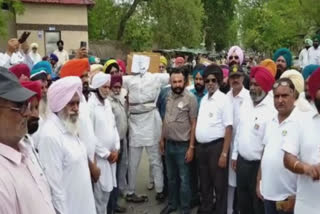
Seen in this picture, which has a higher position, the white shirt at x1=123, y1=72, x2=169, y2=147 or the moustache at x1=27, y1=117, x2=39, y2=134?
the moustache at x1=27, y1=117, x2=39, y2=134

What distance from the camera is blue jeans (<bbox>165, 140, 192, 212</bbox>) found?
20.1ft

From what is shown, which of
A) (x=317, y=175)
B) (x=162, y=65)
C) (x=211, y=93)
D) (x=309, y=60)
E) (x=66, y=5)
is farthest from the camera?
(x=66, y=5)

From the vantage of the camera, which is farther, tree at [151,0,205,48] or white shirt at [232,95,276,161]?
tree at [151,0,205,48]

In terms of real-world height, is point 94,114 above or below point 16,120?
below

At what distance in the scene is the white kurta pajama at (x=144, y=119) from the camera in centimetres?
681

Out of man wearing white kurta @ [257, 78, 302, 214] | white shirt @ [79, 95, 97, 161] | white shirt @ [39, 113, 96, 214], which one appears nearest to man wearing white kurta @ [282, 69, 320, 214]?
man wearing white kurta @ [257, 78, 302, 214]

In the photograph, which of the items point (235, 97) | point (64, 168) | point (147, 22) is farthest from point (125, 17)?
point (64, 168)

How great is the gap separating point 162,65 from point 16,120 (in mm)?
5976

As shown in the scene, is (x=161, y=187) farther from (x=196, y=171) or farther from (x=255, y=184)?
(x=255, y=184)

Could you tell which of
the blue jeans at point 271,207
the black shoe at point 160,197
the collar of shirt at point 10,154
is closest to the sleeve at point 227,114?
the blue jeans at point 271,207

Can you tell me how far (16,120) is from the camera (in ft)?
7.45

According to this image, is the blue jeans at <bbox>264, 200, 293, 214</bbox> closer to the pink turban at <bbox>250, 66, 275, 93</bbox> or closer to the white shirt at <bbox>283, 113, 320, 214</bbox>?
the white shirt at <bbox>283, 113, 320, 214</bbox>

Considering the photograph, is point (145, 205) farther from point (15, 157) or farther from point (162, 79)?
point (15, 157)

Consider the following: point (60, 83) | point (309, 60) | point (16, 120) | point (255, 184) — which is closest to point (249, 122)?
point (255, 184)
